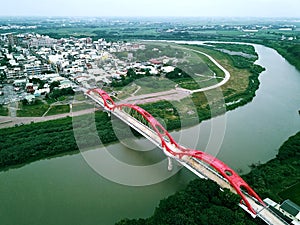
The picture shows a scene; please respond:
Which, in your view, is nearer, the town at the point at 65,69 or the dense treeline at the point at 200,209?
the dense treeline at the point at 200,209

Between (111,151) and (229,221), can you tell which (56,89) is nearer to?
(111,151)

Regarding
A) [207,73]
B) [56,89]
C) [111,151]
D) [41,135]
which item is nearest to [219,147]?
[111,151]

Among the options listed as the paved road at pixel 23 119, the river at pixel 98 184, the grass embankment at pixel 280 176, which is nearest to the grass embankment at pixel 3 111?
the paved road at pixel 23 119

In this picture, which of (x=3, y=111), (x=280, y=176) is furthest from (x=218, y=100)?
(x=3, y=111)

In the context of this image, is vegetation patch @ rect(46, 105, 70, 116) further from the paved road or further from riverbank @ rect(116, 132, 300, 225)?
riverbank @ rect(116, 132, 300, 225)

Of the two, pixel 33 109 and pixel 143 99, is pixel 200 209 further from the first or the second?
pixel 33 109

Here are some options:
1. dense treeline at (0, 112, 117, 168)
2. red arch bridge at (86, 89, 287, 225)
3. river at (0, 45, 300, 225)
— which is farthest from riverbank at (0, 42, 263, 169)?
red arch bridge at (86, 89, 287, 225)

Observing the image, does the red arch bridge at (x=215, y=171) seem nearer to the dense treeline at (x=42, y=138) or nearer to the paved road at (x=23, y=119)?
the dense treeline at (x=42, y=138)
